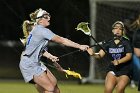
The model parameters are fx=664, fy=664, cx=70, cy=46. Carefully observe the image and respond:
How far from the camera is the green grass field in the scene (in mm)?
15502

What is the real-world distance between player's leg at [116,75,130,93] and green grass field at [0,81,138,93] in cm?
422

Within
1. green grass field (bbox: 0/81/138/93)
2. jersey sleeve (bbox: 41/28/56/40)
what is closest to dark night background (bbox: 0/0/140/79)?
green grass field (bbox: 0/81/138/93)

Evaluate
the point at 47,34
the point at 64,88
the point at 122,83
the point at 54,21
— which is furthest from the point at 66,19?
the point at 47,34

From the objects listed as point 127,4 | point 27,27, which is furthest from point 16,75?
point 27,27

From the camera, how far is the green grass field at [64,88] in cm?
1550

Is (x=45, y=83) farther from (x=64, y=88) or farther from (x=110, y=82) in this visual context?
(x=64, y=88)

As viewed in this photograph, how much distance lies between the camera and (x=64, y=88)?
16.3m

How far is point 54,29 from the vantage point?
755 inches

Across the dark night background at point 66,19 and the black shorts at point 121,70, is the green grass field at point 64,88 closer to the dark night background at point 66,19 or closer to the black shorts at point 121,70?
the dark night background at point 66,19

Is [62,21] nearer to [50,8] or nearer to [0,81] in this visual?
[50,8]

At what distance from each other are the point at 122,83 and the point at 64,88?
5.30 meters

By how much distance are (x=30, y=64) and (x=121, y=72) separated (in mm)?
1892

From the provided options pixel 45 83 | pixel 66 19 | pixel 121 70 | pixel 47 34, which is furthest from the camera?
pixel 66 19

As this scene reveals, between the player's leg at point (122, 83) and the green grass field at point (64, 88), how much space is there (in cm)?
422
